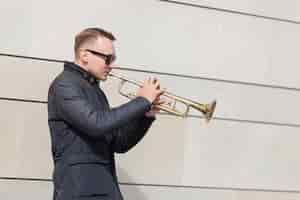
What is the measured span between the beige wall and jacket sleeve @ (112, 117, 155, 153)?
3.19 ft

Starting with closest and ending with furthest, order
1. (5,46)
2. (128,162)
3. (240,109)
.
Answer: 1. (5,46)
2. (128,162)
3. (240,109)

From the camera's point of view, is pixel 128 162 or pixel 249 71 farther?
pixel 249 71

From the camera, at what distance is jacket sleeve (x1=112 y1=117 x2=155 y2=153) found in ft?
12.1

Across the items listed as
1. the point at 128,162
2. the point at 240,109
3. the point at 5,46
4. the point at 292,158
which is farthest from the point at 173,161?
the point at 5,46

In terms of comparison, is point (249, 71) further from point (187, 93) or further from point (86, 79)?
point (86, 79)

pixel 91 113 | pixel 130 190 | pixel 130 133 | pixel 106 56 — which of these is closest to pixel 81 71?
pixel 106 56

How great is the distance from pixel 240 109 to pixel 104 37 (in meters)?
1.82

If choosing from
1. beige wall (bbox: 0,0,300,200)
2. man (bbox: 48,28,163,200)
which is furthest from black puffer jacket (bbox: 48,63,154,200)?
beige wall (bbox: 0,0,300,200)

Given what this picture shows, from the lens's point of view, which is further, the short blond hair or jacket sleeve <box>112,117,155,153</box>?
jacket sleeve <box>112,117,155,153</box>

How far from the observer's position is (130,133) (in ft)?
12.2

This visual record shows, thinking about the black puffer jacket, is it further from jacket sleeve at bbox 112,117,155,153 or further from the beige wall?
the beige wall

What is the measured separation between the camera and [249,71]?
5180 millimetres

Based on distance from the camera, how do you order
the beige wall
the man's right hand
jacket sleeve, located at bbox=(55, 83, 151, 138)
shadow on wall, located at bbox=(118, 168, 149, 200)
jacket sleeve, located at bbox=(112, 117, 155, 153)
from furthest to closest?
shadow on wall, located at bbox=(118, 168, 149, 200) → the beige wall → jacket sleeve, located at bbox=(112, 117, 155, 153) → the man's right hand → jacket sleeve, located at bbox=(55, 83, 151, 138)

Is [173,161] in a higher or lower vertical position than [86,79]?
lower
